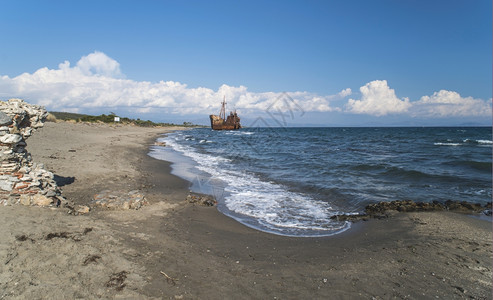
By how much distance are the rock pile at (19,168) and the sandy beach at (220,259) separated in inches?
17.8

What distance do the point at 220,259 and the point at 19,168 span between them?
5585 millimetres

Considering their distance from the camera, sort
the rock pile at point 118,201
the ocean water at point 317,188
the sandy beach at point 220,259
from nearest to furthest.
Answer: the sandy beach at point 220,259
the rock pile at point 118,201
the ocean water at point 317,188

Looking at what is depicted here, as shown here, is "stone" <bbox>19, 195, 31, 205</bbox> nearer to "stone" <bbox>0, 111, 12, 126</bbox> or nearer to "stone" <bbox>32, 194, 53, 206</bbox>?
"stone" <bbox>32, 194, 53, 206</bbox>

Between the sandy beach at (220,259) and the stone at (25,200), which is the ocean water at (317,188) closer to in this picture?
the sandy beach at (220,259)

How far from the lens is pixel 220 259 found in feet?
17.6

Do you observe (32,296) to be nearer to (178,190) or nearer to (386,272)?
(386,272)

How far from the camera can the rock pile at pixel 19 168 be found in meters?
6.21

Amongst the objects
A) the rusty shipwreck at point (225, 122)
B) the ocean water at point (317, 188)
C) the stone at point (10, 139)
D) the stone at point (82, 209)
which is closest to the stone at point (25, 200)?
the stone at point (82, 209)

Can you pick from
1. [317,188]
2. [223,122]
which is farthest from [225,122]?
[317,188]

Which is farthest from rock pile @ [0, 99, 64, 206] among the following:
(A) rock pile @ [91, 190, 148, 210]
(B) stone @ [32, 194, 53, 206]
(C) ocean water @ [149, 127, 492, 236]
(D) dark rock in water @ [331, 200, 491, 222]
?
(D) dark rock in water @ [331, 200, 491, 222]

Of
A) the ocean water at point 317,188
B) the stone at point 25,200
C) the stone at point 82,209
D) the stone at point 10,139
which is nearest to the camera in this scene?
the stone at point 25,200

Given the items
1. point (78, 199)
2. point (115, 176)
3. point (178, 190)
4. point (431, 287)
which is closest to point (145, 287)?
point (431, 287)

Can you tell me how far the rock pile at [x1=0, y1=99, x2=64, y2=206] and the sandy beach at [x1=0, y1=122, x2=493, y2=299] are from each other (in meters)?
0.45

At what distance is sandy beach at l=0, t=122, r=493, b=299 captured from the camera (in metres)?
4.11
